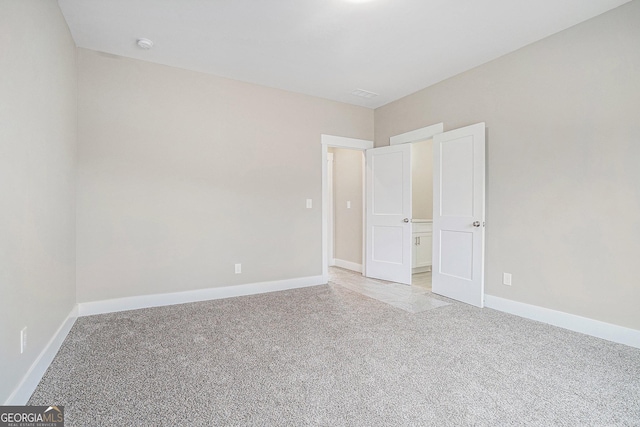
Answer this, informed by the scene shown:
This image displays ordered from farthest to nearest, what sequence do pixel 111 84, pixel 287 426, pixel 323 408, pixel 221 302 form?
1. pixel 221 302
2. pixel 111 84
3. pixel 323 408
4. pixel 287 426

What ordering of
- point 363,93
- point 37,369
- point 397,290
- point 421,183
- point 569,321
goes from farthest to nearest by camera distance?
point 421,183 < point 363,93 < point 397,290 < point 569,321 < point 37,369

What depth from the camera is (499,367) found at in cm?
203

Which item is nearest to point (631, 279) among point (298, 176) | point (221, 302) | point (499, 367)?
point (499, 367)

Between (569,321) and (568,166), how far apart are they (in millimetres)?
1349

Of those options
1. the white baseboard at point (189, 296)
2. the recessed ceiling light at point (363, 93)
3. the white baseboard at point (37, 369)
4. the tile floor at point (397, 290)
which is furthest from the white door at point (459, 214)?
the white baseboard at point (37, 369)

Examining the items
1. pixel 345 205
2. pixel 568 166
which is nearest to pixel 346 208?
pixel 345 205

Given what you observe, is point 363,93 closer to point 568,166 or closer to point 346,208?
point 346,208

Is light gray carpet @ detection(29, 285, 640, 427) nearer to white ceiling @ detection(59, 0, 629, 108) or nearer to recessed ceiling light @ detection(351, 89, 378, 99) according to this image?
white ceiling @ detection(59, 0, 629, 108)

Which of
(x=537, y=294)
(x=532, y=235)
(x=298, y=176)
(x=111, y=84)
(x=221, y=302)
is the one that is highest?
(x=111, y=84)

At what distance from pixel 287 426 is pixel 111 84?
344 centimetres

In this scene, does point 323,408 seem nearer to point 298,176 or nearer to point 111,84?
point 298,176

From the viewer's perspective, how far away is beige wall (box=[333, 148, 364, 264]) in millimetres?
5215

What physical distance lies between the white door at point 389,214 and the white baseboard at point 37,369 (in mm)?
3638

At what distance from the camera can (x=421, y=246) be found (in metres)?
5.11
